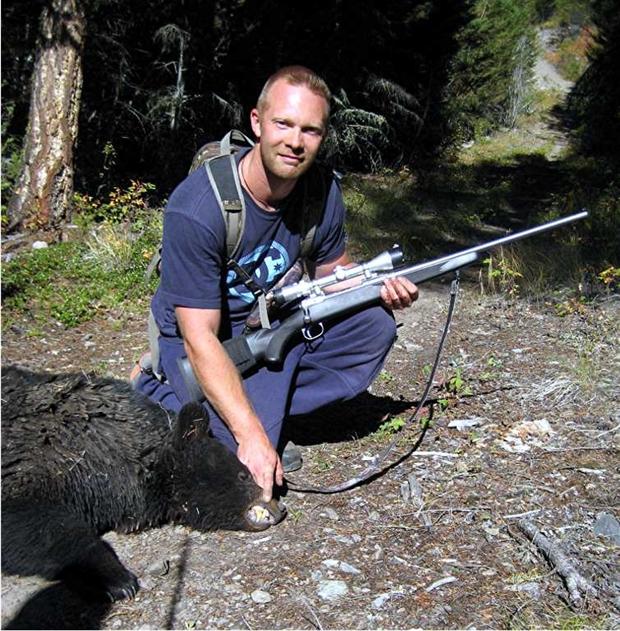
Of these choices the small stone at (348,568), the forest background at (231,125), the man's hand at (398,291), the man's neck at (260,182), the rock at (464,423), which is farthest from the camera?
the forest background at (231,125)

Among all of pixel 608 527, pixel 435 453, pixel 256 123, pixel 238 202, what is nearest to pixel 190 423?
pixel 238 202

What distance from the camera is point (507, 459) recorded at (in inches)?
161

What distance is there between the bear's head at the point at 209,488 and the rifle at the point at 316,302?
0.37 m

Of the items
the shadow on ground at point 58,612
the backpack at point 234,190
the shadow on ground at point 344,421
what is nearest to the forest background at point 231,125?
the shadow on ground at point 344,421

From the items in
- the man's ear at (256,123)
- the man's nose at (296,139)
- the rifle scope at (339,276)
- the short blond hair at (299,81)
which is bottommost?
the rifle scope at (339,276)

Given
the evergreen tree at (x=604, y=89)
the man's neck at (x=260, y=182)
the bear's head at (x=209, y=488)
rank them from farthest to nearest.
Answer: the evergreen tree at (x=604, y=89) → the man's neck at (x=260, y=182) → the bear's head at (x=209, y=488)

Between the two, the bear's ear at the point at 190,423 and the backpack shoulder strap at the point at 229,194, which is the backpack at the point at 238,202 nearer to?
the backpack shoulder strap at the point at 229,194

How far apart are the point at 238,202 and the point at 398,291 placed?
3.54 feet

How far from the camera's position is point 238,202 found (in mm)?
3725

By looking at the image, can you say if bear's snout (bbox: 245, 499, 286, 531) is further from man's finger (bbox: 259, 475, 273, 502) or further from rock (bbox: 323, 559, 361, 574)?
rock (bbox: 323, 559, 361, 574)

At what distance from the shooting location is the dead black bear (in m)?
3.33

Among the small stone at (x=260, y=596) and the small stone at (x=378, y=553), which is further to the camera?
the small stone at (x=378, y=553)

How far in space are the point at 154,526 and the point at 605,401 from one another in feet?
9.64

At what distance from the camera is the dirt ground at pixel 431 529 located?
295cm
